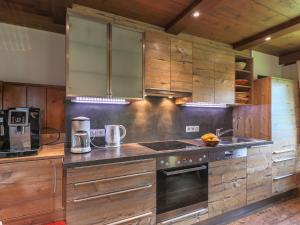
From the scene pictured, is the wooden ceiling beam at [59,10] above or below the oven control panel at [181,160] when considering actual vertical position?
above

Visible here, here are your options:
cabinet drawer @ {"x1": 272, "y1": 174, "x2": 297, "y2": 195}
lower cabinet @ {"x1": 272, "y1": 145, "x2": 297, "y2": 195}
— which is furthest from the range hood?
cabinet drawer @ {"x1": 272, "y1": 174, "x2": 297, "y2": 195}

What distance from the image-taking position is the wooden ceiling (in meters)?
1.78

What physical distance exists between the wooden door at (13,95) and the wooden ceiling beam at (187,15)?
1733mm

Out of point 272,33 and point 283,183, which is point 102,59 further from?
point 283,183

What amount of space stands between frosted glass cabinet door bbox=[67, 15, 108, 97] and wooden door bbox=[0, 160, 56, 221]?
68 cm

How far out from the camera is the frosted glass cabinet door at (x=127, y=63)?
1900 mm

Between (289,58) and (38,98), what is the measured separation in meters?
3.98

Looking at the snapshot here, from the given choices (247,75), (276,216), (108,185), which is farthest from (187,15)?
(276,216)

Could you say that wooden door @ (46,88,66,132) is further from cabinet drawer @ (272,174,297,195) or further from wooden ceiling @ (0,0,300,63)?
cabinet drawer @ (272,174,297,195)

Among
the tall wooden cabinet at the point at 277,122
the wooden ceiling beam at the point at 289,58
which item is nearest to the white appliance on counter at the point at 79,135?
the tall wooden cabinet at the point at 277,122

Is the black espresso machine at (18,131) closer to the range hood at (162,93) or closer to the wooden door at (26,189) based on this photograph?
the wooden door at (26,189)

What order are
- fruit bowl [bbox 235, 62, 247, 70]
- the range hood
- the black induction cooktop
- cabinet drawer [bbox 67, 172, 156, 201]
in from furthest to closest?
fruit bowl [bbox 235, 62, 247, 70] < the range hood < the black induction cooktop < cabinet drawer [bbox 67, 172, 156, 201]

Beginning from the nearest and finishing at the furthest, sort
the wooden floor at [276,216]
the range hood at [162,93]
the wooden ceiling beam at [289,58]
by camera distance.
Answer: the range hood at [162,93], the wooden floor at [276,216], the wooden ceiling beam at [289,58]

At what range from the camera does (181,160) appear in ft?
6.16
